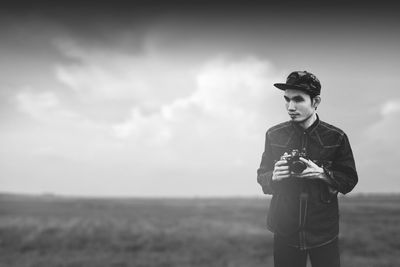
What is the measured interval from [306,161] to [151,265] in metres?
12.6

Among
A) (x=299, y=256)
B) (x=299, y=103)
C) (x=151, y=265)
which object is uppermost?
(x=299, y=103)

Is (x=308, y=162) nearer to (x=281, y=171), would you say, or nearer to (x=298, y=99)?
(x=281, y=171)

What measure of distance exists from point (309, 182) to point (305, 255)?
0.40 meters

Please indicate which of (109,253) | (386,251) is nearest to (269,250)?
(386,251)

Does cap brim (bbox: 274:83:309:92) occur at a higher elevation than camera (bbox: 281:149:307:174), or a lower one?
higher

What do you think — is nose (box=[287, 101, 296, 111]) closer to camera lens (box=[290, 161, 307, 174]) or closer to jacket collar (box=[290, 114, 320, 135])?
jacket collar (box=[290, 114, 320, 135])

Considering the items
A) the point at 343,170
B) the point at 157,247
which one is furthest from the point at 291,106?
the point at 157,247

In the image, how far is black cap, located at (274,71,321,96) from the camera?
1.76m

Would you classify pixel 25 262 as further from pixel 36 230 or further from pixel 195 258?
pixel 36 230

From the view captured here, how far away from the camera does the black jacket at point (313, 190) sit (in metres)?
1.75

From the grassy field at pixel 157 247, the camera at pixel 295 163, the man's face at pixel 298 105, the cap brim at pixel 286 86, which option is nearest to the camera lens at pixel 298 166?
the camera at pixel 295 163

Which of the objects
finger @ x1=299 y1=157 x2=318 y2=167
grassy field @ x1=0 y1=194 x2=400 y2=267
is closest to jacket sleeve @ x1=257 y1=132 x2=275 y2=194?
finger @ x1=299 y1=157 x2=318 y2=167

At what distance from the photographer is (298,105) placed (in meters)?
1.78

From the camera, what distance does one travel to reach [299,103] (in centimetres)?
178
